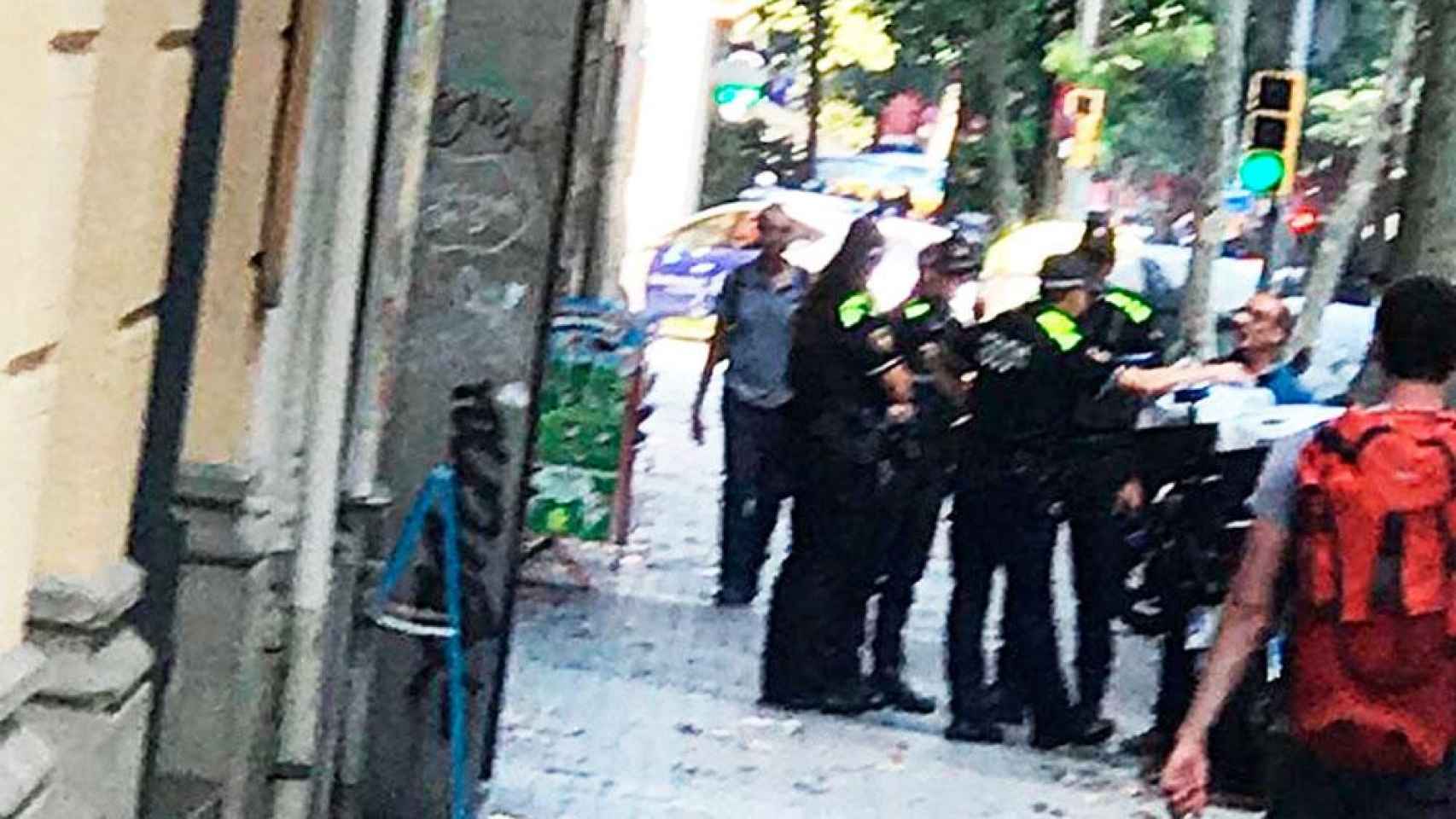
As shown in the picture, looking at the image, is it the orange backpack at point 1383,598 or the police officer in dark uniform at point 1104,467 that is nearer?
the orange backpack at point 1383,598

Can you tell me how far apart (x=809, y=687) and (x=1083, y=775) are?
1.35 metres

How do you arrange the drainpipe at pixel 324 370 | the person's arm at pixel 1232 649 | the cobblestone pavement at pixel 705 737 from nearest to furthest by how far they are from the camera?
the person's arm at pixel 1232 649 → the drainpipe at pixel 324 370 → the cobblestone pavement at pixel 705 737

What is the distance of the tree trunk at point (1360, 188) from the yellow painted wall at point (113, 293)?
1821 centimetres

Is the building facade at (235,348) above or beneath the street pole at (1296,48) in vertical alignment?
beneath

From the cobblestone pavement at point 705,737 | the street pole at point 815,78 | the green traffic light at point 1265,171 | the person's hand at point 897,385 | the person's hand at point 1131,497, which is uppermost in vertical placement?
the street pole at point 815,78

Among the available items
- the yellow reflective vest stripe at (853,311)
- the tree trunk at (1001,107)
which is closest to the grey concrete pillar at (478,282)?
the yellow reflective vest stripe at (853,311)

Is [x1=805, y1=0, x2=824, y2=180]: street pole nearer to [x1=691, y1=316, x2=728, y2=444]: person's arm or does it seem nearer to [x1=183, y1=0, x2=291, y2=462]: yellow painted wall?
[x1=691, y1=316, x2=728, y2=444]: person's arm

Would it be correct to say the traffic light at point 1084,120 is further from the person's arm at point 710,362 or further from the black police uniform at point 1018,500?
the black police uniform at point 1018,500

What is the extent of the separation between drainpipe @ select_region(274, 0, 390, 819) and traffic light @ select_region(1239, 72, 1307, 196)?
15.8 meters

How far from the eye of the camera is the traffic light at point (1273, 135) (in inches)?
923

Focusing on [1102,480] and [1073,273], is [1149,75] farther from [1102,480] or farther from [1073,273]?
[1073,273]

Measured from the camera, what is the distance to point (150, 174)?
19.2ft

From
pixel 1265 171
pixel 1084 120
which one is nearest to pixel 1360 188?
pixel 1265 171

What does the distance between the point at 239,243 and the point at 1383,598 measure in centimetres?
314
